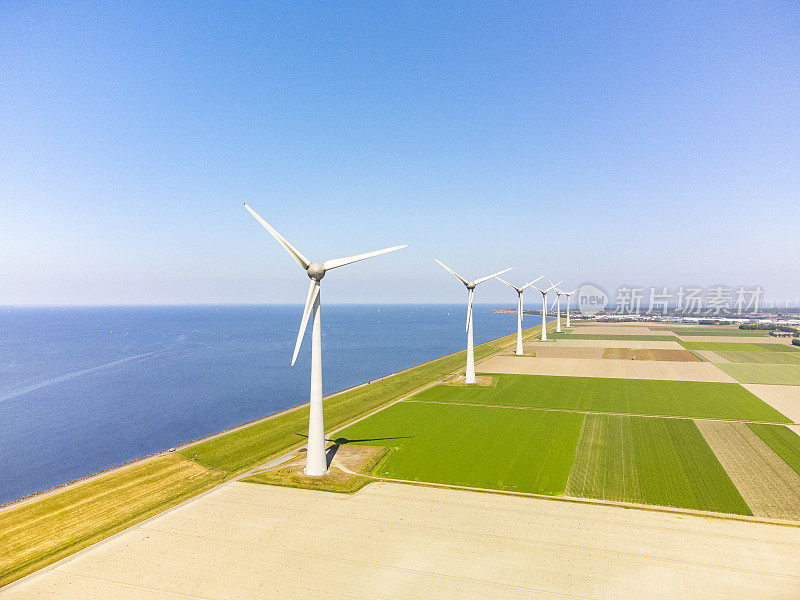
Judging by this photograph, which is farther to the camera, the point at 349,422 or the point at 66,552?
the point at 349,422

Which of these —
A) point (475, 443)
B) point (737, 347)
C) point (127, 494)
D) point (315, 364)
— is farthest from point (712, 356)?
point (127, 494)

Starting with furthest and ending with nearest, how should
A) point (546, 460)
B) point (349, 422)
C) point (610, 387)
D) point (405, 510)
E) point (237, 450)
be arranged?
point (610, 387)
point (349, 422)
point (237, 450)
point (546, 460)
point (405, 510)

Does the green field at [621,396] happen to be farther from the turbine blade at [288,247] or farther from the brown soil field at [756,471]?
the turbine blade at [288,247]

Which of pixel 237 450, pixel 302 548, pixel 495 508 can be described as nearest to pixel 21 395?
pixel 237 450

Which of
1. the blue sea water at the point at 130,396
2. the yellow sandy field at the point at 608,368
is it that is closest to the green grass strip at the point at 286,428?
the blue sea water at the point at 130,396

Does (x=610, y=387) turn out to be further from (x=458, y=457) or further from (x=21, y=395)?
(x=21, y=395)

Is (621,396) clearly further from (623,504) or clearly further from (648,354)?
(648,354)
